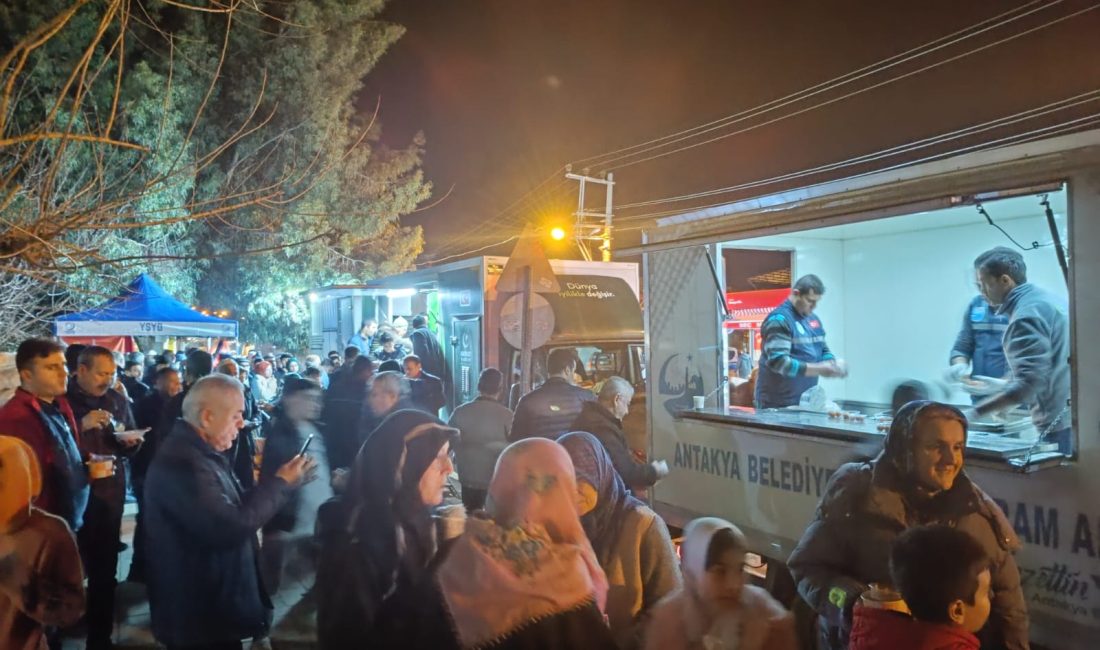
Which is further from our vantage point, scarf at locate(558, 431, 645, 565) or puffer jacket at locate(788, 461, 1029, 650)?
scarf at locate(558, 431, 645, 565)

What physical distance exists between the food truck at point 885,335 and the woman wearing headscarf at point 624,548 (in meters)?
1.50

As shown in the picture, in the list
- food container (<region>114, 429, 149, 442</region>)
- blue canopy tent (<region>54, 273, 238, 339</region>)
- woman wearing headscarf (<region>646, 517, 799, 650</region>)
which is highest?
blue canopy tent (<region>54, 273, 238, 339</region>)

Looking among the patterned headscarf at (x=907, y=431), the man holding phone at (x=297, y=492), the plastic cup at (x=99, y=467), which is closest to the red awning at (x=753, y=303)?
the man holding phone at (x=297, y=492)

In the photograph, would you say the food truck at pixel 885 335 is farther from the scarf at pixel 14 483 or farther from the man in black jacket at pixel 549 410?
the scarf at pixel 14 483

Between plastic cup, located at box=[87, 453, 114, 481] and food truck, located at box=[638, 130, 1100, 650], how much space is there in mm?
4148

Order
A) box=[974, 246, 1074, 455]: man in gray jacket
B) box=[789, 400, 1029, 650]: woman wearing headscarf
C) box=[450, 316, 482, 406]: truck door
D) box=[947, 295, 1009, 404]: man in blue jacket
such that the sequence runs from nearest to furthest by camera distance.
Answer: box=[789, 400, 1029, 650]: woman wearing headscarf → box=[974, 246, 1074, 455]: man in gray jacket → box=[947, 295, 1009, 404]: man in blue jacket → box=[450, 316, 482, 406]: truck door

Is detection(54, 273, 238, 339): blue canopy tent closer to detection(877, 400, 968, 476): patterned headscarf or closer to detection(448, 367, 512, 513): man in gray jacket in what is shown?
detection(448, 367, 512, 513): man in gray jacket

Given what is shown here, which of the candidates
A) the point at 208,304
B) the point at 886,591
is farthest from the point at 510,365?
the point at 208,304

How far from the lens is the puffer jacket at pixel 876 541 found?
119 inches

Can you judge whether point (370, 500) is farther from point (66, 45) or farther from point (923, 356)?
point (66, 45)

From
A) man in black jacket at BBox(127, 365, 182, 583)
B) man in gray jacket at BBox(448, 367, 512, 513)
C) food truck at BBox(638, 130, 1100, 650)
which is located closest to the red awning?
food truck at BBox(638, 130, 1100, 650)

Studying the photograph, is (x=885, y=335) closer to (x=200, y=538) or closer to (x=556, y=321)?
(x=556, y=321)

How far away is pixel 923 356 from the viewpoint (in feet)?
25.6

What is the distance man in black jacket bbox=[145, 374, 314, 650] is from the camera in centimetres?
314
